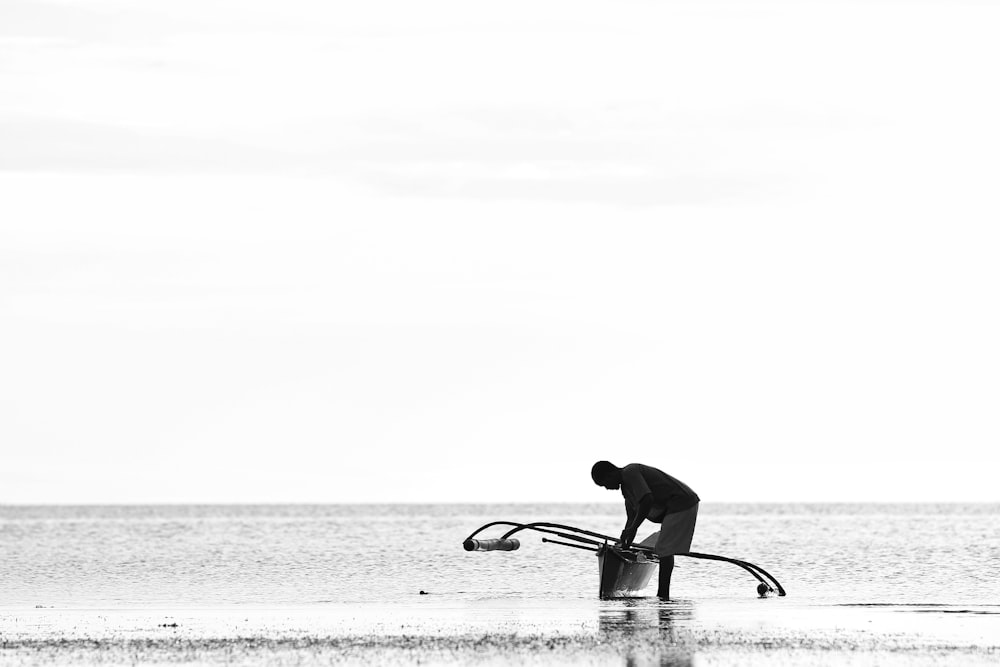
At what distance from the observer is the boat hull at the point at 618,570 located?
77.6 feet

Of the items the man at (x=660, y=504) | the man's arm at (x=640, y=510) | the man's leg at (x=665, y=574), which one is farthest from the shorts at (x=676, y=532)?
the man's leg at (x=665, y=574)

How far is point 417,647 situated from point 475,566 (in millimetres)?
21013

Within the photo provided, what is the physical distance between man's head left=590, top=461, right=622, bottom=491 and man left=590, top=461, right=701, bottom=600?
0.03 meters

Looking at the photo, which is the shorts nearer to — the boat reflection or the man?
the man

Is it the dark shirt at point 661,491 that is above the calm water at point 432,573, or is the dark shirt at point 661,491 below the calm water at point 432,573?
above

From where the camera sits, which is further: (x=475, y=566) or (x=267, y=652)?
(x=475, y=566)

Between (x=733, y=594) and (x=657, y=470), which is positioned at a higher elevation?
(x=657, y=470)

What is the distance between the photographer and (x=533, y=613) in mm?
21344

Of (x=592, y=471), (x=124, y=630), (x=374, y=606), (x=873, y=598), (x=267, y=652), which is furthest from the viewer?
(x=873, y=598)

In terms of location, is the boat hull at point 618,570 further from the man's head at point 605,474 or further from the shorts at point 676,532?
the man's head at point 605,474

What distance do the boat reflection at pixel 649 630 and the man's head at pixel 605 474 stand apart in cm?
161

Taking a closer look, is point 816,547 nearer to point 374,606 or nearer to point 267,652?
point 374,606

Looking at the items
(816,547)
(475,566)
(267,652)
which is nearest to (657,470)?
(267,652)

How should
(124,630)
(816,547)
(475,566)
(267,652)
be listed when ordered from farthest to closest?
(816,547), (475,566), (124,630), (267,652)
